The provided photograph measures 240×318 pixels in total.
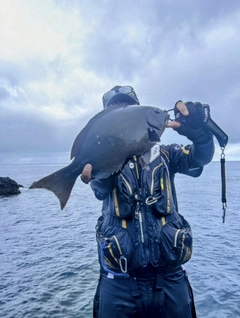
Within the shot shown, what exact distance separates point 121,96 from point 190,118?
1117mm

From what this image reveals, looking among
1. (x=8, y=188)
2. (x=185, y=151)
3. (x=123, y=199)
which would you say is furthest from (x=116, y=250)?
(x=8, y=188)

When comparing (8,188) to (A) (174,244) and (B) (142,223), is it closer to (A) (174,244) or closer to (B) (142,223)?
(B) (142,223)

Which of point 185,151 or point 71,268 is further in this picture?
point 71,268

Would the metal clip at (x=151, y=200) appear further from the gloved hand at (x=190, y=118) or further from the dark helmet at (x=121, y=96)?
the dark helmet at (x=121, y=96)

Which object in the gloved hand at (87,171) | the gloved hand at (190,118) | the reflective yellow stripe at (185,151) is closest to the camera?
the gloved hand at (87,171)

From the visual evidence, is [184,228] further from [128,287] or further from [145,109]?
[145,109]

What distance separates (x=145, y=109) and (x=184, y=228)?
64.8 inches

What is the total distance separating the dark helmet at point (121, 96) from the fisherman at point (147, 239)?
0.53m

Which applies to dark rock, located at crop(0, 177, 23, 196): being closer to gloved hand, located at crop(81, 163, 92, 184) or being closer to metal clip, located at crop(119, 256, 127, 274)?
metal clip, located at crop(119, 256, 127, 274)

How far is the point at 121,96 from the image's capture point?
14.8ft

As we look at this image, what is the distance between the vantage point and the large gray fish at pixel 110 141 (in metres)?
3.36

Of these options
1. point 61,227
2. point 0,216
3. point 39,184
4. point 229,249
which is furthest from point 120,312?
point 0,216

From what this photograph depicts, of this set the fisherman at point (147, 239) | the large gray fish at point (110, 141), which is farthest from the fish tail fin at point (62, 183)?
the fisherman at point (147, 239)

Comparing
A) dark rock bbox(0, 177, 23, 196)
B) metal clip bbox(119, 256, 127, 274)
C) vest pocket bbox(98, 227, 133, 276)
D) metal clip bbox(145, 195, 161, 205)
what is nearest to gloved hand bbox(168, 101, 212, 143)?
metal clip bbox(145, 195, 161, 205)
